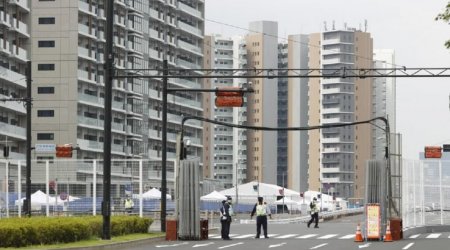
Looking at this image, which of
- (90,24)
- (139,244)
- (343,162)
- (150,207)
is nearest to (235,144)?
(343,162)

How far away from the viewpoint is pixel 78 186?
4919 cm

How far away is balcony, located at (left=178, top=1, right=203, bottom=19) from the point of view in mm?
134875

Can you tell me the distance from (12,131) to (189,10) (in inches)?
1767

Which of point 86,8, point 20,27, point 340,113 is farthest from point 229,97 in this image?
point 340,113

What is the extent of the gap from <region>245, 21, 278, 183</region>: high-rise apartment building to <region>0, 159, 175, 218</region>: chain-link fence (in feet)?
478

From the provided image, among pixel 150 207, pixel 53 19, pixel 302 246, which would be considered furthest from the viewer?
pixel 53 19

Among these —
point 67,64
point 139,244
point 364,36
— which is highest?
point 364,36

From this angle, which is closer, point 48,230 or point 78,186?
point 48,230

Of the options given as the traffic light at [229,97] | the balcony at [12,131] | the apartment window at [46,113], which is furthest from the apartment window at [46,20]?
the traffic light at [229,97]

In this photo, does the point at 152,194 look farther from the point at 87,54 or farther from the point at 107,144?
the point at 87,54

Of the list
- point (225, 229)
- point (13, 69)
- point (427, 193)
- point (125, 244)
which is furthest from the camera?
point (13, 69)

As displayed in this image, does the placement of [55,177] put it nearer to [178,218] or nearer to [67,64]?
[178,218]

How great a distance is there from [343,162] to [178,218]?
489ft

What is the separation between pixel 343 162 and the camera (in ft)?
618
